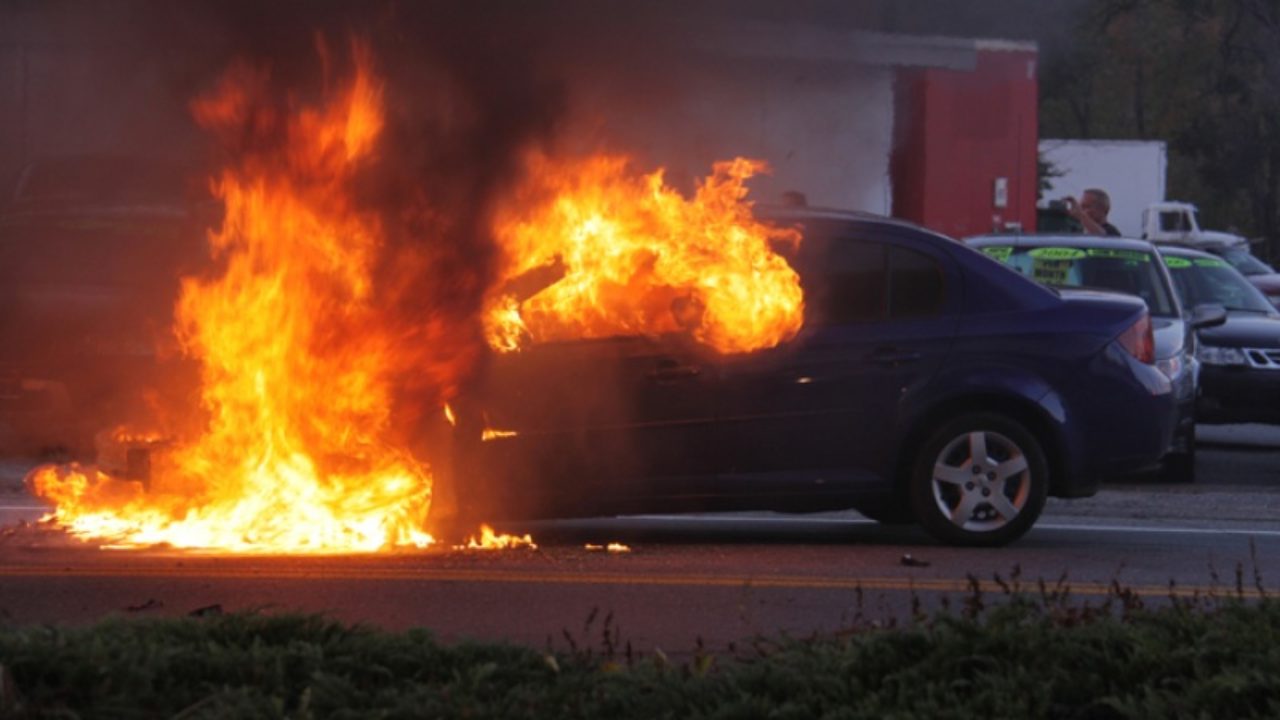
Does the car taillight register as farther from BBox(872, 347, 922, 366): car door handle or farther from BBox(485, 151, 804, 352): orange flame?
BBox(485, 151, 804, 352): orange flame

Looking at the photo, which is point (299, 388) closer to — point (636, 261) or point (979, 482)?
point (636, 261)

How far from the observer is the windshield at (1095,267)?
45.3ft

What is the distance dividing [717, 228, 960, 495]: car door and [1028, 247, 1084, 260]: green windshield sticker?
4.46 metres

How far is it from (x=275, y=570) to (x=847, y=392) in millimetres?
2929

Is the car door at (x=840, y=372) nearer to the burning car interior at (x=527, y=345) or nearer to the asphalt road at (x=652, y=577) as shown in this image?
the burning car interior at (x=527, y=345)

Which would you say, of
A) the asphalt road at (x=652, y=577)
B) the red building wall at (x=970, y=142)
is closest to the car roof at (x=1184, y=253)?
the red building wall at (x=970, y=142)

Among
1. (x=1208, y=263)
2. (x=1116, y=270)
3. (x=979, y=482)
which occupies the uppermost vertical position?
(x=1208, y=263)

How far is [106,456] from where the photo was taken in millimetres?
9492

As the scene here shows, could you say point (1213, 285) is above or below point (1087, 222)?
below

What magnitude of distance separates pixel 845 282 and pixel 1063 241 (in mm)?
4955

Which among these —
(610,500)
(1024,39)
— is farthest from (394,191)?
(1024,39)

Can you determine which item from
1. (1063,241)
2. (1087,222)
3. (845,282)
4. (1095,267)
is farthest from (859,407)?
(1087,222)

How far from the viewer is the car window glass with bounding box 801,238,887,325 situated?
977 cm

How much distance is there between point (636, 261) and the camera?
31.4ft
